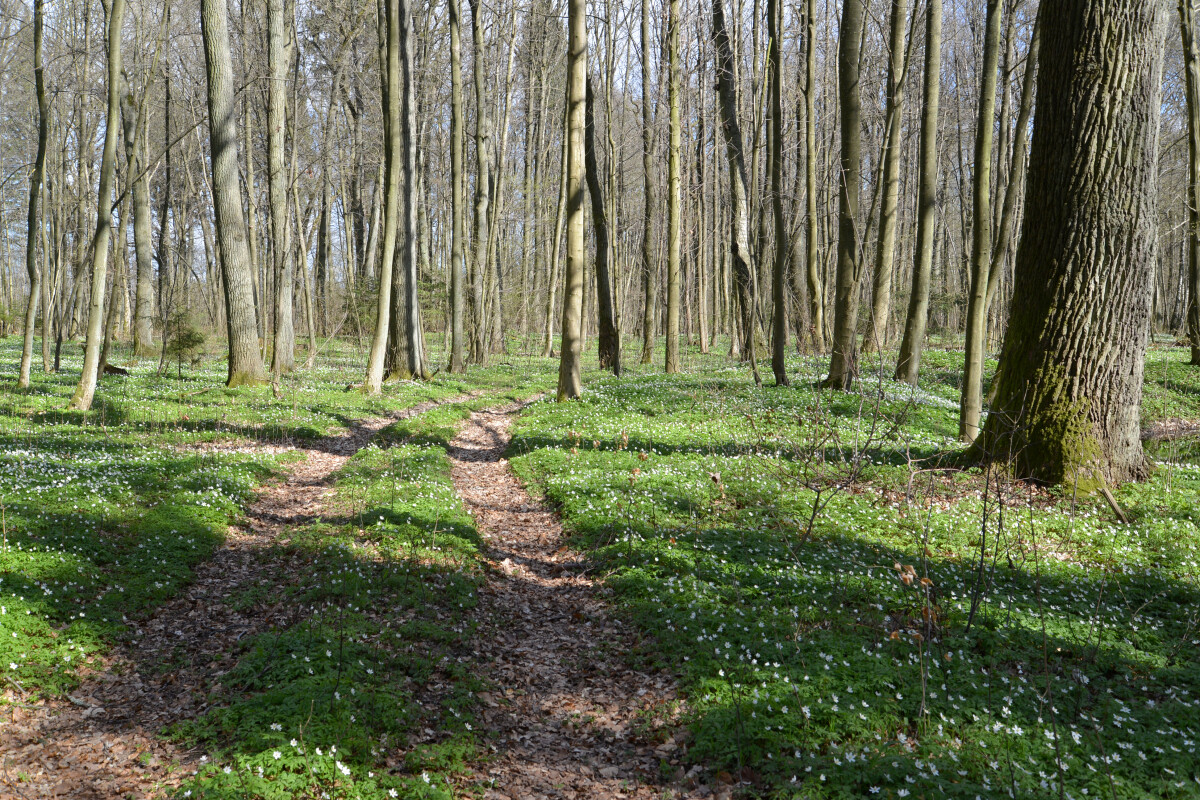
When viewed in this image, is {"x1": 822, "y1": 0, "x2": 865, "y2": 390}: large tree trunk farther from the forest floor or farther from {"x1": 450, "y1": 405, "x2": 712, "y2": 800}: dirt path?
{"x1": 450, "y1": 405, "x2": 712, "y2": 800}: dirt path

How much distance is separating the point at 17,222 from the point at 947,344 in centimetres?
6200

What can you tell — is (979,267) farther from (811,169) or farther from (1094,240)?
(811,169)

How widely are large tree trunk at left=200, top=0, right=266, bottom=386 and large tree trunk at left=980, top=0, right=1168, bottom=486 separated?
17562mm

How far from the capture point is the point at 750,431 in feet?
42.7

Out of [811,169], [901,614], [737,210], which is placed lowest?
[901,614]

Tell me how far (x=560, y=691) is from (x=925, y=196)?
13.8 m

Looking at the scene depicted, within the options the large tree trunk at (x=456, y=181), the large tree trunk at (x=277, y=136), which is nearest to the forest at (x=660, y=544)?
the large tree trunk at (x=277, y=136)

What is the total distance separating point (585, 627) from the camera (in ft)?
A: 21.7

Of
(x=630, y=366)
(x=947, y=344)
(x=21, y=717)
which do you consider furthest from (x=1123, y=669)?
(x=947, y=344)

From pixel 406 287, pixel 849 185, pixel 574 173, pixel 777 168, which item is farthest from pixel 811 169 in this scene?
pixel 406 287

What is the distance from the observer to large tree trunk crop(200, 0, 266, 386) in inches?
691

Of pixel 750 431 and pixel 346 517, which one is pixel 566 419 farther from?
pixel 346 517

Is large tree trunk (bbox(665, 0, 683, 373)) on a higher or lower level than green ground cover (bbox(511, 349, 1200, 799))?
higher

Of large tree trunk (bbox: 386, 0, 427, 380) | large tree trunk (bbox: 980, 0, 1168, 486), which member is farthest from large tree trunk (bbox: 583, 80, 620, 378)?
large tree trunk (bbox: 980, 0, 1168, 486)
